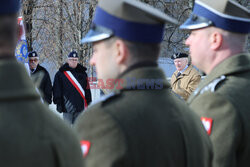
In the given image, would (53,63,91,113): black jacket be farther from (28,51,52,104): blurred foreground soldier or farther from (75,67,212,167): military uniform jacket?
(75,67,212,167): military uniform jacket

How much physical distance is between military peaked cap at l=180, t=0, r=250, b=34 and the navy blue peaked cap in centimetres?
164

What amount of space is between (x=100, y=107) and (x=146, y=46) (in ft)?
1.19

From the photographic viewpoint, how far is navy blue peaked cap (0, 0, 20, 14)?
1452 millimetres

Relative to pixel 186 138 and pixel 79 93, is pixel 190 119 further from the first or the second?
pixel 79 93

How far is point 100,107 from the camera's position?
5.96 ft

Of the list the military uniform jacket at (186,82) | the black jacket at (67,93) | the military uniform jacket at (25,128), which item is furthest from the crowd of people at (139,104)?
the black jacket at (67,93)

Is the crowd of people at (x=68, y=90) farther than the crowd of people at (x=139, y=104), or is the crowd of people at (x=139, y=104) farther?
the crowd of people at (x=68, y=90)

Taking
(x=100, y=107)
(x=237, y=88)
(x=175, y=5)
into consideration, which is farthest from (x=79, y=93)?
(x=175, y=5)

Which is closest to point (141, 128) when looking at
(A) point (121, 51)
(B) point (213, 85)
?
(A) point (121, 51)

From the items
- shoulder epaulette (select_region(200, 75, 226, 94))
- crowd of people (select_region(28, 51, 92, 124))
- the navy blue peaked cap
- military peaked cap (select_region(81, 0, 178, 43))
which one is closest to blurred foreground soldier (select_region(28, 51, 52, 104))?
crowd of people (select_region(28, 51, 92, 124))

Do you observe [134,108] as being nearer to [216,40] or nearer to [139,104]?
[139,104]

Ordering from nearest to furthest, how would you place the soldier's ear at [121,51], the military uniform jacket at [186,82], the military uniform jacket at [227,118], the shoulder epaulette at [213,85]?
the soldier's ear at [121,51] → the military uniform jacket at [227,118] → the shoulder epaulette at [213,85] → the military uniform jacket at [186,82]

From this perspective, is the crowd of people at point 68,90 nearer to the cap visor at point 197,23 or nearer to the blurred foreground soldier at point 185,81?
the blurred foreground soldier at point 185,81

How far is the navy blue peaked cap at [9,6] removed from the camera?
145cm
